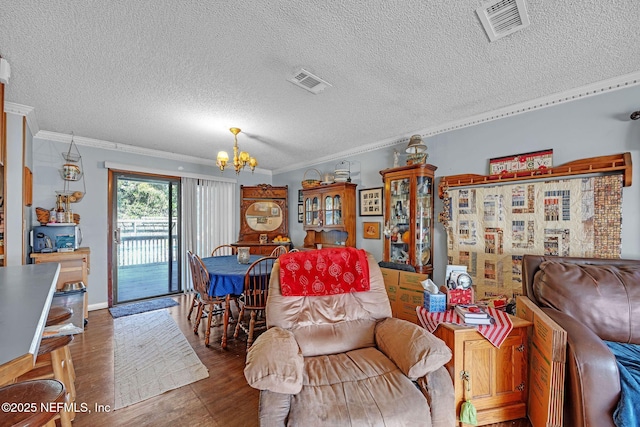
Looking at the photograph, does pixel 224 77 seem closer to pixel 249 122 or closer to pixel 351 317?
pixel 249 122

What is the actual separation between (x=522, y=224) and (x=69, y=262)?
16.2ft

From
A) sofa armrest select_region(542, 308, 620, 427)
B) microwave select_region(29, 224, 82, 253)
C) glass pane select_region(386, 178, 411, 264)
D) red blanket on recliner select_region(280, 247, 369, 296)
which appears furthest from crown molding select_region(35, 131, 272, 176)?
sofa armrest select_region(542, 308, 620, 427)

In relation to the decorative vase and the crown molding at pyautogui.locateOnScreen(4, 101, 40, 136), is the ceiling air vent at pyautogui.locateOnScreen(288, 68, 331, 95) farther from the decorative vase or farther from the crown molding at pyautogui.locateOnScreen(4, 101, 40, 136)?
the crown molding at pyautogui.locateOnScreen(4, 101, 40, 136)

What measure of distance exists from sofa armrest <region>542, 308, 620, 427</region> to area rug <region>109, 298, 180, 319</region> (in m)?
4.39

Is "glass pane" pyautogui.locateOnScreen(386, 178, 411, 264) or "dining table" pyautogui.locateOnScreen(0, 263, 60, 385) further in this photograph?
"glass pane" pyautogui.locateOnScreen(386, 178, 411, 264)

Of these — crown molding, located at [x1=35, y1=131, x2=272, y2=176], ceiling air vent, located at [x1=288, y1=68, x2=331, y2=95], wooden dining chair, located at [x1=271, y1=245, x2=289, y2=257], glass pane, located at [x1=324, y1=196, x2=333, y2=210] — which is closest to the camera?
ceiling air vent, located at [x1=288, y1=68, x2=331, y2=95]

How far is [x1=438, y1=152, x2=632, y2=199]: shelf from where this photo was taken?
202cm

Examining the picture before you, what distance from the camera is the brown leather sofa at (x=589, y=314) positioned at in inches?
50.5

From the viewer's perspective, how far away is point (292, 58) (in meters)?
1.80

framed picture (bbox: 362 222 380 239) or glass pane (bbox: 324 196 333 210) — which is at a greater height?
glass pane (bbox: 324 196 333 210)

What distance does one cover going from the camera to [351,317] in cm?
184

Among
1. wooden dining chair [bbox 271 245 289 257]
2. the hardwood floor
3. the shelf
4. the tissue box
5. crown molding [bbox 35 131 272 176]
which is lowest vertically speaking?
the hardwood floor

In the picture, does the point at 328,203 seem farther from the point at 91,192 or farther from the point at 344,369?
the point at 91,192

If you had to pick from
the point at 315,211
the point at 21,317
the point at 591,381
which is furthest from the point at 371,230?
the point at 21,317
